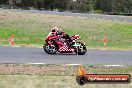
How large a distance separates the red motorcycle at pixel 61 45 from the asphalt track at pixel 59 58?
0.28 meters

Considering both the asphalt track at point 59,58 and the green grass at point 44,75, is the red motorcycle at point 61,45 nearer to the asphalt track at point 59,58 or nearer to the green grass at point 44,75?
the asphalt track at point 59,58

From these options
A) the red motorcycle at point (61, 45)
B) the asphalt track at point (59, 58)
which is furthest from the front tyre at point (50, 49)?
the asphalt track at point (59, 58)

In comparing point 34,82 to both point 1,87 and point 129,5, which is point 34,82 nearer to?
point 1,87

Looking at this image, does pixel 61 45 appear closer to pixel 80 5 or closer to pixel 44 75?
pixel 44 75

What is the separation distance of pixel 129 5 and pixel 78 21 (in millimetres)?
73770

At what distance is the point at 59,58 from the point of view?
63.6 ft

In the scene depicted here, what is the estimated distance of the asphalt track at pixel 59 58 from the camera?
1810 centimetres

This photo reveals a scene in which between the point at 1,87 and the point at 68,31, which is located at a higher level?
the point at 1,87

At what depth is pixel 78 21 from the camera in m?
48.2

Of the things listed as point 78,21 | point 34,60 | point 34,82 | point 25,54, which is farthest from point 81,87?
point 78,21

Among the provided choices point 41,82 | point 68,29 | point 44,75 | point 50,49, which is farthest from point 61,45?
point 68,29

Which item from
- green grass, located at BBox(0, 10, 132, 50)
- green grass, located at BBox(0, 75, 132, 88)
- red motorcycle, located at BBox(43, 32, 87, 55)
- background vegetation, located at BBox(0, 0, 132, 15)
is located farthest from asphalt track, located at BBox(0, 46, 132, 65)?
background vegetation, located at BBox(0, 0, 132, 15)

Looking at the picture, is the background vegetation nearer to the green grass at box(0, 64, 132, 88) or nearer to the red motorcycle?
the red motorcycle

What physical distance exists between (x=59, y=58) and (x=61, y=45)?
163 cm
